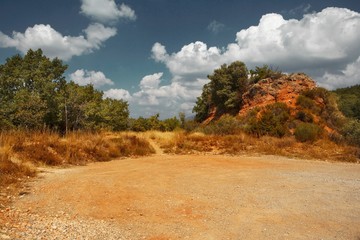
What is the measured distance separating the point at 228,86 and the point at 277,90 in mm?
5327

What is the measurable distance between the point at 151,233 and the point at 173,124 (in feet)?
104

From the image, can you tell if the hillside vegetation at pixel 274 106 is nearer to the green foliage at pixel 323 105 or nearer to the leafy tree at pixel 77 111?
the green foliage at pixel 323 105

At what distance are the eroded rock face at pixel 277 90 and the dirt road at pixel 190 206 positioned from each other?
1556 centimetres

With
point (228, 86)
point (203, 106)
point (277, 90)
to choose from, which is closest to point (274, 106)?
point (277, 90)

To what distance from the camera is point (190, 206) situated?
668cm

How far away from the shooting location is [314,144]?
17469 mm

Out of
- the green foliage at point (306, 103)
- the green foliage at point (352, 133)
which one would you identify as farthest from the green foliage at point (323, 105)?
the green foliage at point (352, 133)

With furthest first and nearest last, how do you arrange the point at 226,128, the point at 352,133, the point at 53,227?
the point at 226,128 < the point at 352,133 < the point at 53,227

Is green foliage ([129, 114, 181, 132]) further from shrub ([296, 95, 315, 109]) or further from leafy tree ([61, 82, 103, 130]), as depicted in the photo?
shrub ([296, 95, 315, 109])

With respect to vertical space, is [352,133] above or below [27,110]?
below

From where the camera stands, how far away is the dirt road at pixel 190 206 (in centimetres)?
519

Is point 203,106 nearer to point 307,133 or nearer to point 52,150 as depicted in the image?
point 307,133

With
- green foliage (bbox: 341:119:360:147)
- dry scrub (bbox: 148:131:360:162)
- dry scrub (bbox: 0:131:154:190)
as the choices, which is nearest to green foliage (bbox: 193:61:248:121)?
dry scrub (bbox: 148:131:360:162)

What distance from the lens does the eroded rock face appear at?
25.7 m
